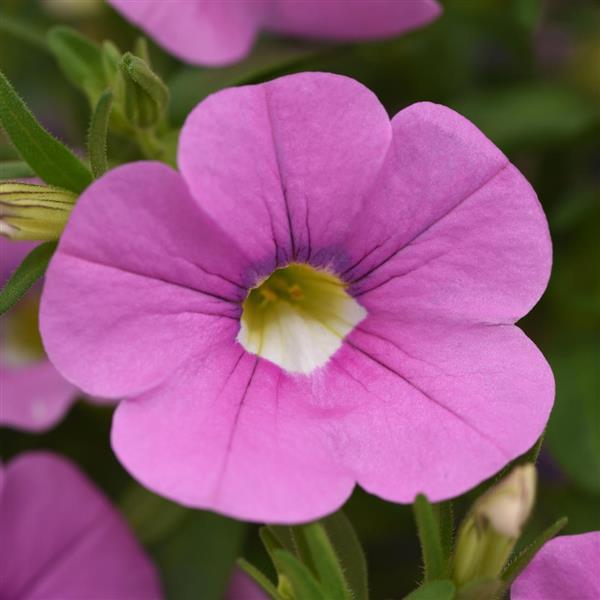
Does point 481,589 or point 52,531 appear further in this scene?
point 52,531

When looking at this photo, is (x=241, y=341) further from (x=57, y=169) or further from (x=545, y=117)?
(x=545, y=117)

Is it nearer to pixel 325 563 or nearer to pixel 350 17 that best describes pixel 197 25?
pixel 350 17

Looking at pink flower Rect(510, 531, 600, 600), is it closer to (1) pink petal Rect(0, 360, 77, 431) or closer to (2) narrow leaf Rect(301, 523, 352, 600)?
(2) narrow leaf Rect(301, 523, 352, 600)

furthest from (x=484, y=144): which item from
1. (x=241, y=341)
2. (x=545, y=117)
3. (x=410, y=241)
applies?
(x=545, y=117)

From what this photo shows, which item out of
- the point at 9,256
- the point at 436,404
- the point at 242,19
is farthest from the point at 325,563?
the point at 242,19

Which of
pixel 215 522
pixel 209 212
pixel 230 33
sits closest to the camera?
pixel 209 212

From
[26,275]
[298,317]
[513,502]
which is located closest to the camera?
[513,502]

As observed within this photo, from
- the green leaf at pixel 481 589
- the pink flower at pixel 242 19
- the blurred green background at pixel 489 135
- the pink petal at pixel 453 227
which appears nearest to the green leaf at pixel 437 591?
the green leaf at pixel 481 589
